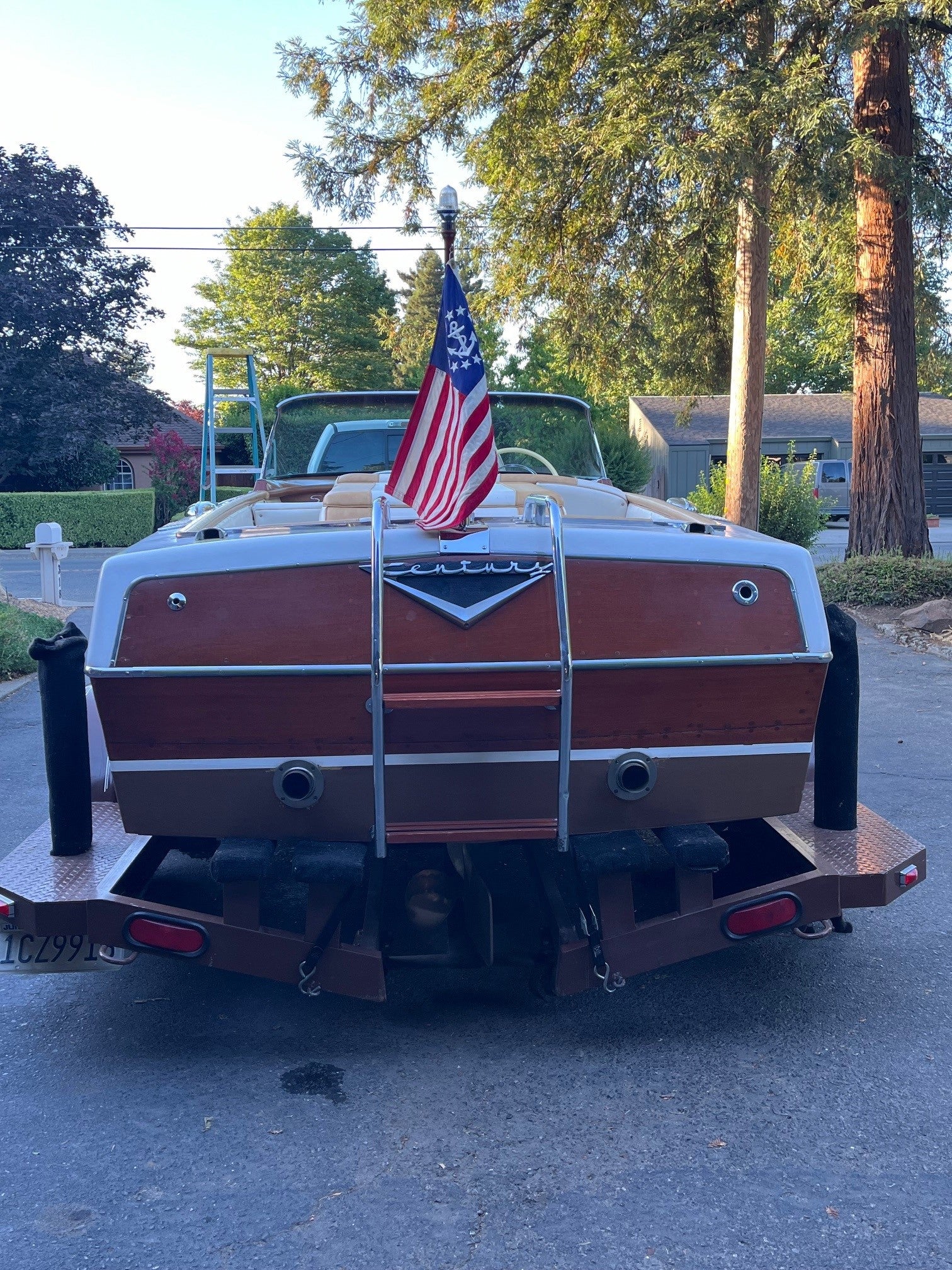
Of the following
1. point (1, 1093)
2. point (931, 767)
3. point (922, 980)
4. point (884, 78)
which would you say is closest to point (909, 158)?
point (884, 78)

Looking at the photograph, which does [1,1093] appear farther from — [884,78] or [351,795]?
[884,78]

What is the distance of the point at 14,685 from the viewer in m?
9.30

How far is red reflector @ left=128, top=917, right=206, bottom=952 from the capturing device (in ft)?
10.4

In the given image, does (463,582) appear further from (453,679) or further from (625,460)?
(625,460)

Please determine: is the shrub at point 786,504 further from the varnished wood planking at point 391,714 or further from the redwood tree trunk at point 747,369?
the varnished wood planking at point 391,714

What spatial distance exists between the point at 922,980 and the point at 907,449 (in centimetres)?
1130

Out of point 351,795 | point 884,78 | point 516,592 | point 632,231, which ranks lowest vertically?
point 351,795

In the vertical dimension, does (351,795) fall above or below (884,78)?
below

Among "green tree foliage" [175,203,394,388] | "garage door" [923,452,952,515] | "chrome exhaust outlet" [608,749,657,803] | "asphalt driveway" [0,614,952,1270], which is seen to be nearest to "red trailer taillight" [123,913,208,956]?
"asphalt driveway" [0,614,952,1270]

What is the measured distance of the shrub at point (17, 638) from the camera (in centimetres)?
950

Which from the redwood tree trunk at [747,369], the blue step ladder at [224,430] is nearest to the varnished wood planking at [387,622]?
the blue step ladder at [224,430]

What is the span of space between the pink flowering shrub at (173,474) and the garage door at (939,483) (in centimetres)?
2468

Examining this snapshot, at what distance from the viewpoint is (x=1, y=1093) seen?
3.11 m

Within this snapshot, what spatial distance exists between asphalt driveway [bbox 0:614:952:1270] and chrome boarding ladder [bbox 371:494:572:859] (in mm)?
688
